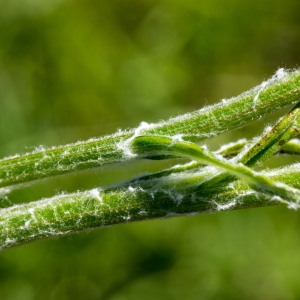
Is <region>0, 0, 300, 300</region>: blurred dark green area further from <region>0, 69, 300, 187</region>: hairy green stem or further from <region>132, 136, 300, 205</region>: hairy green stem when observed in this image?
<region>132, 136, 300, 205</region>: hairy green stem

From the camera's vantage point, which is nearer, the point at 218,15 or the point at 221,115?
the point at 221,115

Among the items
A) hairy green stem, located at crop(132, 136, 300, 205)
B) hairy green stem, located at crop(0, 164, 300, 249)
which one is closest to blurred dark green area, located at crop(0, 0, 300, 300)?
hairy green stem, located at crop(0, 164, 300, 249)

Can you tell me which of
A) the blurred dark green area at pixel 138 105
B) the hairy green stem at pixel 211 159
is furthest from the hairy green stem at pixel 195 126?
Result: the blurred dark green area at pixel 138 105

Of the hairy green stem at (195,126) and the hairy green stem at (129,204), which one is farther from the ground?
the hairy green stem at (195,126)

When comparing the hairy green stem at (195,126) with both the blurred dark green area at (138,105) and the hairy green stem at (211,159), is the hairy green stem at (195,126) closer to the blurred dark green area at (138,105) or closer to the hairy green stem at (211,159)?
the hairy green stem at (211,159)

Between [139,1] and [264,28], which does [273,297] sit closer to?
[264,28]

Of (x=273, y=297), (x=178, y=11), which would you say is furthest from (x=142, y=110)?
(x=273, y=297)
